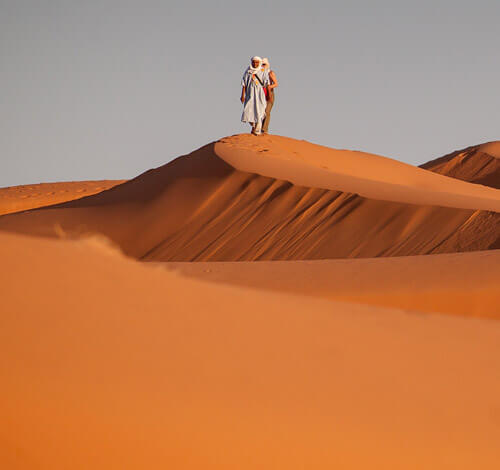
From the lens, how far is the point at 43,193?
4372 cm

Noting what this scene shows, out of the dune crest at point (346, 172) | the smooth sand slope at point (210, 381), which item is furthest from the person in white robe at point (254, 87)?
the smooth sand slope at point (210, 381)

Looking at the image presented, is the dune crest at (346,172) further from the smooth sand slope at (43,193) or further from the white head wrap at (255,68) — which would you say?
the smooth sand slope at (43,193)

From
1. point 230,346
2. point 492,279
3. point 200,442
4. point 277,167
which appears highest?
point 277,167

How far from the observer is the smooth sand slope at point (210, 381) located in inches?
104

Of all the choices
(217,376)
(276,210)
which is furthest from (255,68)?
(217,376)

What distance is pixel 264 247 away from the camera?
1566cm

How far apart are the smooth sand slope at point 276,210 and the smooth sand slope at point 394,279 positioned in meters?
4.14

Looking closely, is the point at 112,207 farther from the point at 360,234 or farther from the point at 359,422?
the point at 359,422

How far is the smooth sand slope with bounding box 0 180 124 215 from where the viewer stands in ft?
131

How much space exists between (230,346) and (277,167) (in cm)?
1532

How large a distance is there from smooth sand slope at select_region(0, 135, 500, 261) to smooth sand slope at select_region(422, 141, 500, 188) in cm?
1577

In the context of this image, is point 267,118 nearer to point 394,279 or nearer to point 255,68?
point 255,68

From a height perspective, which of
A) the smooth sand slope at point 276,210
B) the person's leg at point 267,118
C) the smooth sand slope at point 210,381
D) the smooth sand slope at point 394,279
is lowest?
the smooth sand slope at point 210,381

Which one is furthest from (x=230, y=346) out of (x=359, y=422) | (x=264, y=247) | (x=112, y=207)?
(x=112, y=207)
